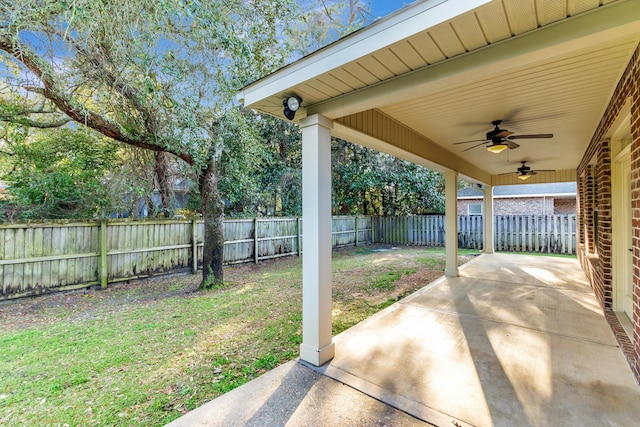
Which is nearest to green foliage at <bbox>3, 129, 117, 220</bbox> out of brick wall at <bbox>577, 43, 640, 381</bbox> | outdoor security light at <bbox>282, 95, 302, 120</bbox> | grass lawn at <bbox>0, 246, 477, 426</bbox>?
grass lawn at <bbox>0, 246, 477, 426</bbox>

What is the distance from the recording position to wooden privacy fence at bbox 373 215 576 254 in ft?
33.5

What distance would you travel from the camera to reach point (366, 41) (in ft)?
6.42

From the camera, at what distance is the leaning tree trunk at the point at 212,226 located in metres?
5.76

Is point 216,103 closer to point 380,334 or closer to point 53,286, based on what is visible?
point 53,286

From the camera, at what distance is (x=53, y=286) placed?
5.12 m

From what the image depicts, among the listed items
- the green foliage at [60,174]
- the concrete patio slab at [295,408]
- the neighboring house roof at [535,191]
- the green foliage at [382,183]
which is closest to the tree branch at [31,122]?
the green foliage at [60,174]

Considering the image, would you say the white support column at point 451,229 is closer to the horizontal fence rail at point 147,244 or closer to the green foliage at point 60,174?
the horizontal fence rail at point 147,244

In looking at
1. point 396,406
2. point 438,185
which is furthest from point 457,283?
point 438,185

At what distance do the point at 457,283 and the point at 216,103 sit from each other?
228 inches

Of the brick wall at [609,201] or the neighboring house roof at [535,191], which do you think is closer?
the brick wall at [609,201]

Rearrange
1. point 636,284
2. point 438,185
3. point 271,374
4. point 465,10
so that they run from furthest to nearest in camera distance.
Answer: point 438,185 → point 271,374 → point 636,284 → point 465,10

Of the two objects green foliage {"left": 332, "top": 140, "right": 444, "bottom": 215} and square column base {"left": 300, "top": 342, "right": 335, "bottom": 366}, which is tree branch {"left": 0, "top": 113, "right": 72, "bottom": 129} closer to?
square column base {"left": 300, "top": 342, "right": 335, "bottom": 366}

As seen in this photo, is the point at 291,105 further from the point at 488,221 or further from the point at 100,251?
the point at 488,221

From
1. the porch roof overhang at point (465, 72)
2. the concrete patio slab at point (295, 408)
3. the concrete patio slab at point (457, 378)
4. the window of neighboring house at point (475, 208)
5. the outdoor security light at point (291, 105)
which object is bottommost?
the concrete patio slab at point (295, 408)
